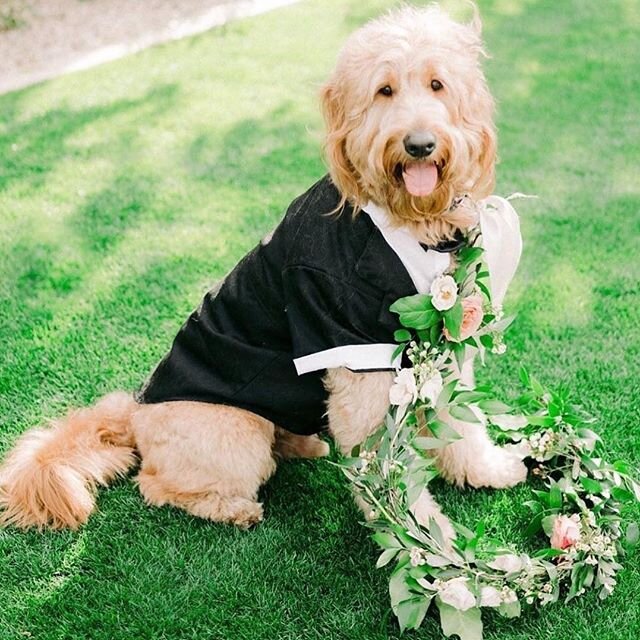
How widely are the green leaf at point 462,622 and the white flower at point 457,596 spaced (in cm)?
2

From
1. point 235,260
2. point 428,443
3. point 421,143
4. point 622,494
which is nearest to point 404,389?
point 428,443

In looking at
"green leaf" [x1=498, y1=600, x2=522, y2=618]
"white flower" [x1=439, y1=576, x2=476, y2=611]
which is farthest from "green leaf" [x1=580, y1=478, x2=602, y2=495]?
"white flower" [x1=439, y1=576, x2=476, y2=611]

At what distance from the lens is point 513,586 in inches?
101

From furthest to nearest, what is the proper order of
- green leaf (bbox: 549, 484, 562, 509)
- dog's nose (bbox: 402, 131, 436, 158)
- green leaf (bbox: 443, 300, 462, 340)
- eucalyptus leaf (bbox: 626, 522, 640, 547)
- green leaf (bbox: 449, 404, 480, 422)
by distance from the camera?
green leaf (bbox: 549, 484, 562, 509) < eucalyptus leaf (bbox: 626, 522, 640, 547) < green leaf (bbox: 449, 404, 480, 422) < green leaf (bbox: 443, 300, 462, 340) < dog's nose (bbox: 402, 131, 436, 158)

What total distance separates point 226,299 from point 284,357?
287mm

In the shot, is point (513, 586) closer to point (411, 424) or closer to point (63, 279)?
point (411, 424)

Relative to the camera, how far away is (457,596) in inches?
97.5

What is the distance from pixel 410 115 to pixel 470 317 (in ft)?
2.21

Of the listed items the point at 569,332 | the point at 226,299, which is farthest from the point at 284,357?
the point at 569,332

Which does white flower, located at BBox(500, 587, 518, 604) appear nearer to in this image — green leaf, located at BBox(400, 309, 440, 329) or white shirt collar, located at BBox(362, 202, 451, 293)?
green leaf, located at BBox(400, 309, 440, 329)

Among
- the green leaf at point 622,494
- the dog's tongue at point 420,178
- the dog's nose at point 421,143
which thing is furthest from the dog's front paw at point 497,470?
the dog's nose at point 421,143

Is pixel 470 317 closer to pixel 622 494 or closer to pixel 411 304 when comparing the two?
pixel 411 304

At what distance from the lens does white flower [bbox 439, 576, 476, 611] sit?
2471 millimetres

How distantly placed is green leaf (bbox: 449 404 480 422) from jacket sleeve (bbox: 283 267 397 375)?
0.80ft
